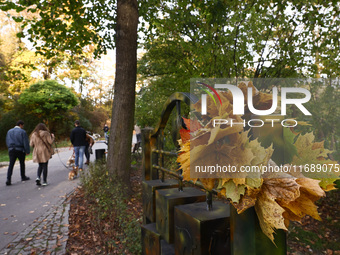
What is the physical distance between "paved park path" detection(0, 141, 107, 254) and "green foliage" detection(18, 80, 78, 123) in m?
16.2

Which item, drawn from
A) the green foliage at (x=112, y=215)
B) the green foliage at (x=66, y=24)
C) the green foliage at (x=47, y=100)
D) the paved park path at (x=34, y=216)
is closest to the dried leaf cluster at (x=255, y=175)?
the green foliage at (x=112, y=215)

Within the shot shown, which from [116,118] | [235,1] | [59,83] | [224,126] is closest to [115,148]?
[116,118]

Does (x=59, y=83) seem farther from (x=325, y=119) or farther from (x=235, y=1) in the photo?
(x=325, y=119)

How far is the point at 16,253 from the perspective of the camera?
419 cm

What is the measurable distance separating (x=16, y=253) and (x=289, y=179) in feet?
15.6

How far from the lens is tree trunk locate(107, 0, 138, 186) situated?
6.38 m

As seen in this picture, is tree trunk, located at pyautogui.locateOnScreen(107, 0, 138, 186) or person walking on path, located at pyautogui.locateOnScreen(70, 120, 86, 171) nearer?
tree trunk, located at pyautogui.locateOnScreen(107, 0, 138, 186)

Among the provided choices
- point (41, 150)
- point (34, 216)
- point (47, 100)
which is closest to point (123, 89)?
point (34, 216)

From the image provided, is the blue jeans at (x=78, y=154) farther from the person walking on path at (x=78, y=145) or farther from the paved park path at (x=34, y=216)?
the paved park path at (x=34, y=216)

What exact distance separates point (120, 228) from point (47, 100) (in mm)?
23518

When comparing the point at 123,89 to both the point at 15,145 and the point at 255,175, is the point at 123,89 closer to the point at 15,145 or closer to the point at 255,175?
the point at 15,145

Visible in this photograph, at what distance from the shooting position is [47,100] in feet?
81.9

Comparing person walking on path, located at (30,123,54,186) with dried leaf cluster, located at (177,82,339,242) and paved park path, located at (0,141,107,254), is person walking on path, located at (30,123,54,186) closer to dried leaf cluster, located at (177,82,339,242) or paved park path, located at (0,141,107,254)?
paved park path, located at (0,141,107,254)

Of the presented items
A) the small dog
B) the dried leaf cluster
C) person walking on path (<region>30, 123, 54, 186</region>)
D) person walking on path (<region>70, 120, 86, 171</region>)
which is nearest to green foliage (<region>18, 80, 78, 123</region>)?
person walking on path (<region>70, 120, 86, 171</region>)
